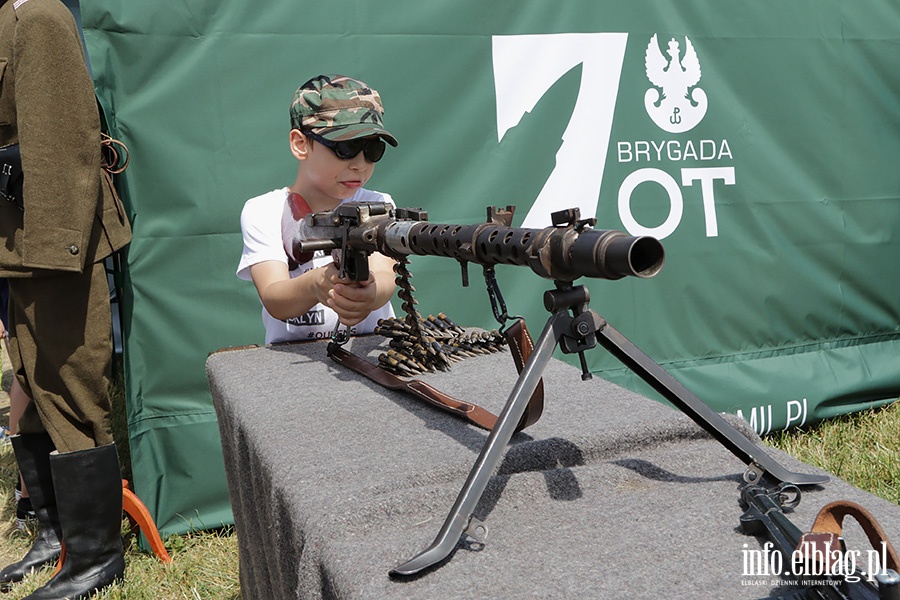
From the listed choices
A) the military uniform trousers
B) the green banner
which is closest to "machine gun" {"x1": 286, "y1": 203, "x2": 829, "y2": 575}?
the military uniform trousers

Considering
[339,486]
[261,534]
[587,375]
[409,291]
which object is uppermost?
[409,291]

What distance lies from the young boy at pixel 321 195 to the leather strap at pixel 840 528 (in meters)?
1.22

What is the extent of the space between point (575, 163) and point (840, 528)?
266cm

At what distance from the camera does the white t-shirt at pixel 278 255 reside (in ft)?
7.68

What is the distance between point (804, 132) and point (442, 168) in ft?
6.09

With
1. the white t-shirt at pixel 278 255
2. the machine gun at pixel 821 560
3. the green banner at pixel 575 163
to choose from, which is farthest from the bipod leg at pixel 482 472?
the green banner at pixel 575 163

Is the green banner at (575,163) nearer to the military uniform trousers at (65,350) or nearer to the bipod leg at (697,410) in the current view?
the military uniform trousers at (65,350)

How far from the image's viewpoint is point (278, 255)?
7.64 feet

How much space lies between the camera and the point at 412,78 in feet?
10.9

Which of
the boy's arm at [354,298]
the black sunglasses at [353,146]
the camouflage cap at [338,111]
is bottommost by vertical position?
the boy's arm at [354,298]

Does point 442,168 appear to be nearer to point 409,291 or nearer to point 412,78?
point 412,78

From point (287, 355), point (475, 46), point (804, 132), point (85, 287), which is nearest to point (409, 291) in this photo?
point (287, 355)

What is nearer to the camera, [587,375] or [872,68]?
[587,375]

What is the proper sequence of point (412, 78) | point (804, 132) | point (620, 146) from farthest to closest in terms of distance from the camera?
point (804, 132)
point (620, 146)
point (412, 78)
